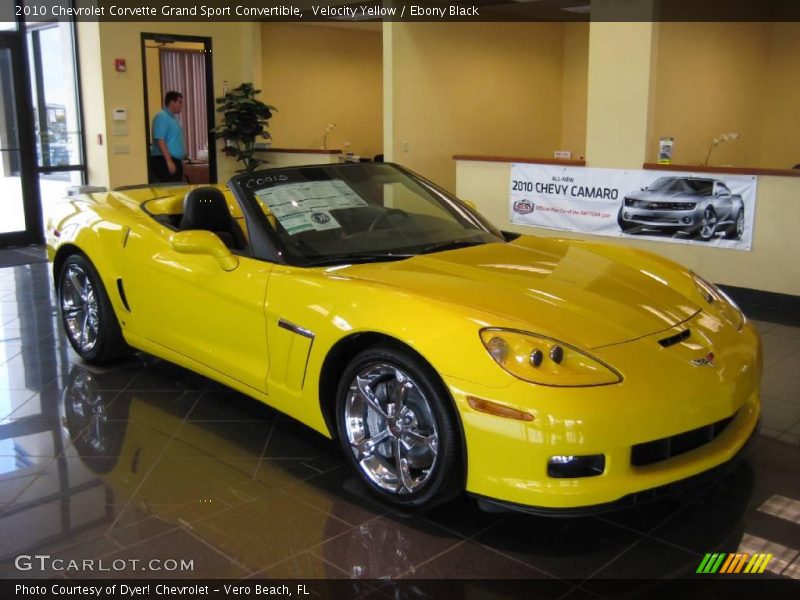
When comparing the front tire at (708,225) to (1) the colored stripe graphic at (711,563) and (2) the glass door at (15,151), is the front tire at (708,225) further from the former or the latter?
(2) the glass door at (15,151)

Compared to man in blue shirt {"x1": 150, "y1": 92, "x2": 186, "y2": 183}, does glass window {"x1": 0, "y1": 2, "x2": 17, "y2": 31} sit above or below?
above

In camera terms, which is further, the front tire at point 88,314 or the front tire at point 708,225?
the front tire at point 708,225

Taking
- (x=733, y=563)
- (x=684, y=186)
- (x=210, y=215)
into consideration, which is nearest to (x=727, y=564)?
(x=733, y=563)

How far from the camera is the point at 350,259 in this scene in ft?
11.1

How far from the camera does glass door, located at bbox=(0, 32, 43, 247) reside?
9.70 metres

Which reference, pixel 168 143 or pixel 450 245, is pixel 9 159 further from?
pixel 450 245

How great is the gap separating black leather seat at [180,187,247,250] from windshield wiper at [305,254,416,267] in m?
0.74

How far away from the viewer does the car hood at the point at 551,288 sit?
2.76 metres

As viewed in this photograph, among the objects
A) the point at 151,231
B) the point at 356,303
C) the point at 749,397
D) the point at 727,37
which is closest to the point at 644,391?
the point at 749,397

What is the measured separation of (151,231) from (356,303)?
5.22ft

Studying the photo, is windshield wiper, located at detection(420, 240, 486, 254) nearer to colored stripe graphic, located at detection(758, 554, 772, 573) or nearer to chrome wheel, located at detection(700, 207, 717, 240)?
colored stripe graphic, located at detection(758, 554, 772, 573)

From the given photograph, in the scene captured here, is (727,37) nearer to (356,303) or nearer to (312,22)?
(312,22)
